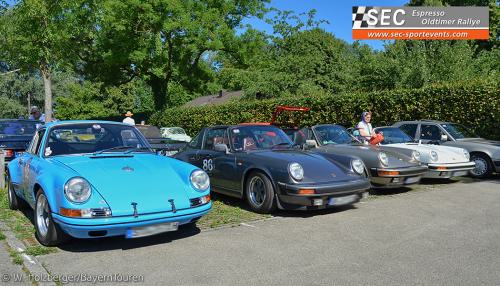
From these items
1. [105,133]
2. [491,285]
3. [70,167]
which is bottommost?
[491,285]

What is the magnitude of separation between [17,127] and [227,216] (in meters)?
8.43

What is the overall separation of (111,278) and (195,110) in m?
20.5

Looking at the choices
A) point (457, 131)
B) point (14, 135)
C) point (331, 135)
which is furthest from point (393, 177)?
point (14, 135)

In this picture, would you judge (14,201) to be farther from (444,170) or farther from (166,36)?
(166,36)

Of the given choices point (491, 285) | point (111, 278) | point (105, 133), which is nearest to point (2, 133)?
point (105, 133)

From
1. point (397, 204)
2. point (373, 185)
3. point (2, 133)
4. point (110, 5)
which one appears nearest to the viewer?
point (397, 204)

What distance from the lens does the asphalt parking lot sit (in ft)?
13.3

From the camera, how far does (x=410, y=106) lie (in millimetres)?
13992

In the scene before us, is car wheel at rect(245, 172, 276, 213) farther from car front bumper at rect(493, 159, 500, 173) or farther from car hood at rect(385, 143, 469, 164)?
car front bumper at rect(493, 159, 500, 173)

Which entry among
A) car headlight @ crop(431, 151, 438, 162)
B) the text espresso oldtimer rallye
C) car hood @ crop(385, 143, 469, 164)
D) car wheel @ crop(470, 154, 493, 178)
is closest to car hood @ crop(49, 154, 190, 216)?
the text espresso oldtimer rallye

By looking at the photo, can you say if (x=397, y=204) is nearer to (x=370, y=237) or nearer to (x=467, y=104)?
(x=370, y=237)

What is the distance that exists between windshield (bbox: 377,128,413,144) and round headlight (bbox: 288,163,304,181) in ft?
16.6

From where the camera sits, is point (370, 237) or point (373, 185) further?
point (373, 185)

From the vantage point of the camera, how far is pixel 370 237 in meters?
5.38
